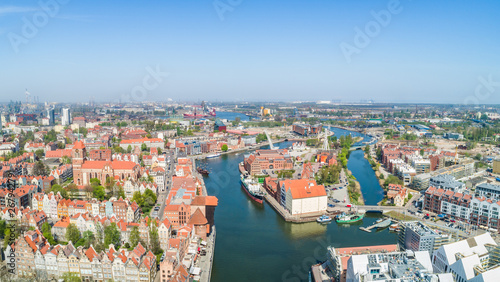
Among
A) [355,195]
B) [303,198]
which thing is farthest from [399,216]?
[303,198]

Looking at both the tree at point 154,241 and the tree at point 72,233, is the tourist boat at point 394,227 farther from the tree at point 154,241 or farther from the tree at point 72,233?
the tree at point 72,233

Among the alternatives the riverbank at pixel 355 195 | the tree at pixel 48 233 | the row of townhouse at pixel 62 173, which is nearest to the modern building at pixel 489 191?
the riverbank at pixel 355 195

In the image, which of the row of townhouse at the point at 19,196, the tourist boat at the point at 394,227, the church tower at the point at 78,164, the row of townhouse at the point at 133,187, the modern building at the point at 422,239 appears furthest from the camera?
the church tower at the point at 78,164

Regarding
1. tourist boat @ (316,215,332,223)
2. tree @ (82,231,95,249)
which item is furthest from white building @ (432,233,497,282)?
tree @ (82,231,95,249)

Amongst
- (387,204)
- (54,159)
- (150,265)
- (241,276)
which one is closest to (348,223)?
(387,204)

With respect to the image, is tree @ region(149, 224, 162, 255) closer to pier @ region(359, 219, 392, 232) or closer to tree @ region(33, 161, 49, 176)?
pier @ region(359, 219, 392, 232)

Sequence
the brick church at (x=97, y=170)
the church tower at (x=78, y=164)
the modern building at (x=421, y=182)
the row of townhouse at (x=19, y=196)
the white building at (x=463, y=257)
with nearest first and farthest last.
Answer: the white building at (x=463, y=257), the row of townhouse at (x=19, y=196), the modern building at (x=421, y=182), the brick church at (x=97, y=170), the church tower at (x=78, y=164)
